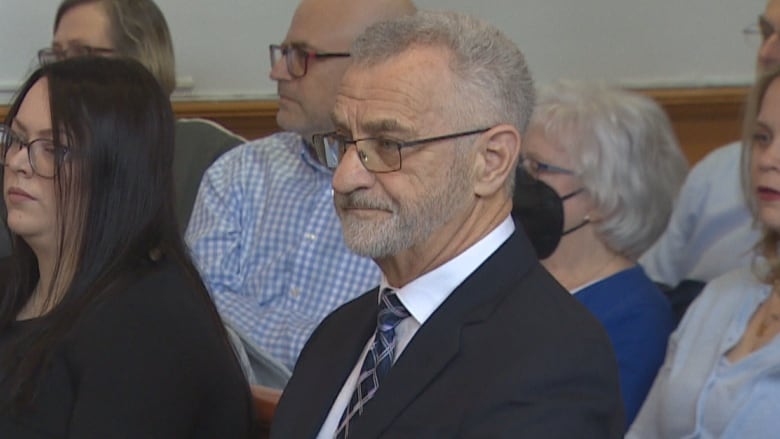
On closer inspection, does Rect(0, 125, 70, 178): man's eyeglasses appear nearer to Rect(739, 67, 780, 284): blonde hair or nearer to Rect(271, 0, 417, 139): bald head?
Rect(271, 0, 417, 139): bald head

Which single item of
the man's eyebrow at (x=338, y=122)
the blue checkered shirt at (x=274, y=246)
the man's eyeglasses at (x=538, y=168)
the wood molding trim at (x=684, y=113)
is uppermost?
the man's eyebrow at (x=338, y=122)

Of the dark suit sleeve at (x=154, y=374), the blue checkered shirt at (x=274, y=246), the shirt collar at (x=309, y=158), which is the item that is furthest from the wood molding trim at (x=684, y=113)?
the dark suit sleeve at (x=154, y=374)

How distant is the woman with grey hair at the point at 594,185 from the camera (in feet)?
8.93

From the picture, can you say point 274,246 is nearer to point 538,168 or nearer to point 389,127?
point 538,168

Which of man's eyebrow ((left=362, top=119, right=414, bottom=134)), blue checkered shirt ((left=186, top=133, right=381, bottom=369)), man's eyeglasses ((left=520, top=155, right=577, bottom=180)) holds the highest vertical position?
man's eyebrow ((left=362, top=119, right=414, bottom=134))

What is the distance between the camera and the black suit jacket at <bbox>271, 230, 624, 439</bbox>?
1441 mm

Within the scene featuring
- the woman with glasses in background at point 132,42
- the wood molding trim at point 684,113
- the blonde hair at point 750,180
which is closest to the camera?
the blonde hair at point 750,180

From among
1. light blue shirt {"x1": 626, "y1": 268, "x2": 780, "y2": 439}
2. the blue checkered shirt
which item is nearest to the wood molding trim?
the blue checkered shirt

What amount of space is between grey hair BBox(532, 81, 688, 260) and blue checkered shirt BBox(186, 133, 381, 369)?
496 millimetres

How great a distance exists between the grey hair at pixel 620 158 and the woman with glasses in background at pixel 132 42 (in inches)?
40.1

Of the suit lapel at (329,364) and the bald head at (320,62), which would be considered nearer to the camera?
the suit lapel at (329,364)

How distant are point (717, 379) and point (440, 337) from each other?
83 centimetres

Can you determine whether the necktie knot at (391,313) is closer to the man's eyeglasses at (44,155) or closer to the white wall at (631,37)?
the man's eyeglasses at (44,155)

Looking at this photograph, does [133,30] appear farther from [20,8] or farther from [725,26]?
[725,26]
